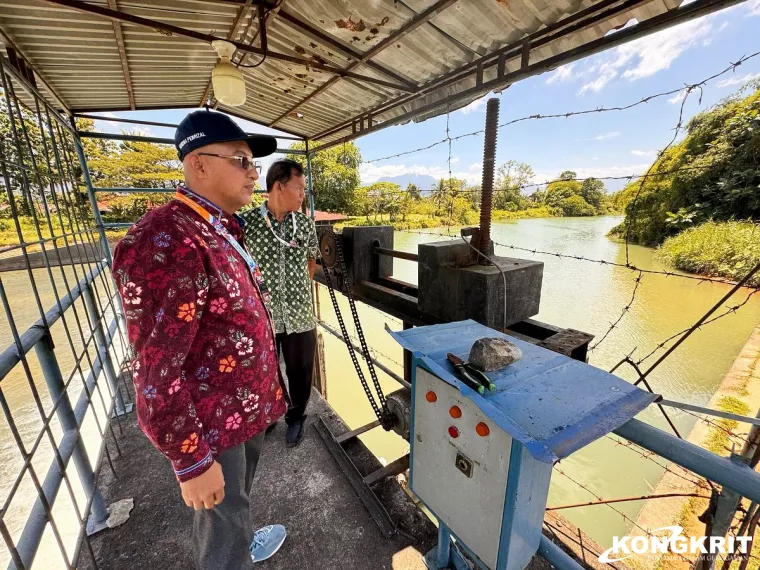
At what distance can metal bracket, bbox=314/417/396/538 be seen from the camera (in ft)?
6.68

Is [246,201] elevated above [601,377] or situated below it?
above

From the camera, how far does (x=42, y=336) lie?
4.93ft

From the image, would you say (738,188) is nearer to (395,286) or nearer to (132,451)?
(395,286)

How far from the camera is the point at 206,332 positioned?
1167 mm

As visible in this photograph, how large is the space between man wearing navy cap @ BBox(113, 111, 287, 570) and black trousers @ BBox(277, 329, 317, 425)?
1.08 m

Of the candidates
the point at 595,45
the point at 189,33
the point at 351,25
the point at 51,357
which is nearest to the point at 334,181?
the point at 189,33

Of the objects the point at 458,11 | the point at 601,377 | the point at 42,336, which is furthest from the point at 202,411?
the point at 458,11

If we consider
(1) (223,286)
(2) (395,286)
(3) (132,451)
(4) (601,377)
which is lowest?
(3) (132,451)

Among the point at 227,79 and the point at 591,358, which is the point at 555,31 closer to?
the point at 227,79

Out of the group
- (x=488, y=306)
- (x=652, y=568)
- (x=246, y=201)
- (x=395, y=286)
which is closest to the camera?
(x=246, y=201)

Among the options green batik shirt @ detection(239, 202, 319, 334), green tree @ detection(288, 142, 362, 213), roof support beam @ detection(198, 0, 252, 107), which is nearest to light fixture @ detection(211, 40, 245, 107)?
roof support beam @ detection(198, 0, 252, 107)

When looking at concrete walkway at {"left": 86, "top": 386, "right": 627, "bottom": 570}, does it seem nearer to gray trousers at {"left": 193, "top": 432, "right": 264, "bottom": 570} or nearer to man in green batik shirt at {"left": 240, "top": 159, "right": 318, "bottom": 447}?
man in green batik shirt at {"left": 240, "top": 159, "right": 318, "bottom": 447}

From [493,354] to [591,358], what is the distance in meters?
10.2

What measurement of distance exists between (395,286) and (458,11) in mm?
2502
